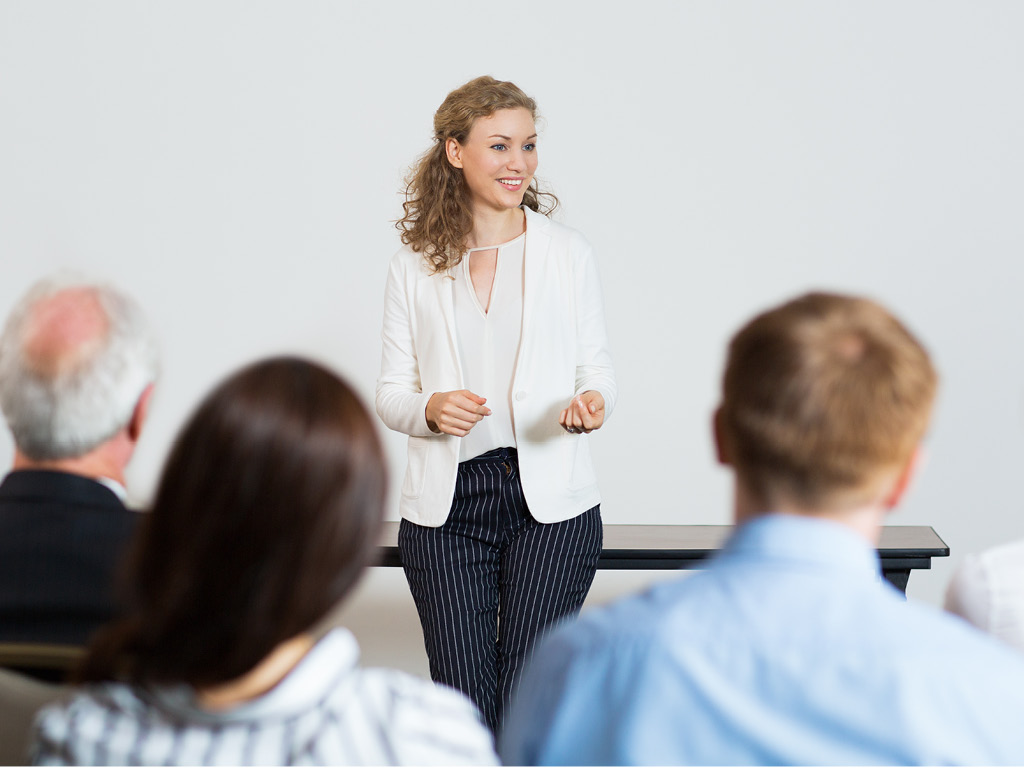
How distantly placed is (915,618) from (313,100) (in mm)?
3611

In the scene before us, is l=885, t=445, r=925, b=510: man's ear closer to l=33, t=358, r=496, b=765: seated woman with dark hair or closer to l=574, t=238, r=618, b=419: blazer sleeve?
l=33, t=358, r=496, b=765: seated woman with dark hair

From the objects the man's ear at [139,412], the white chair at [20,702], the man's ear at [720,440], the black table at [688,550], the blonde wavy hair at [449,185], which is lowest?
the black table at [688,550]

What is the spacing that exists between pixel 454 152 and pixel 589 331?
0.54m

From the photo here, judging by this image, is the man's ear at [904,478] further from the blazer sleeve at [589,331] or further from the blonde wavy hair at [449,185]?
the blonde wavy hair at [449,185]

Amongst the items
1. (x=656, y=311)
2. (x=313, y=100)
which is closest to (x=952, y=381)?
(x=656, y=311)

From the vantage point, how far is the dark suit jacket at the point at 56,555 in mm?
1289

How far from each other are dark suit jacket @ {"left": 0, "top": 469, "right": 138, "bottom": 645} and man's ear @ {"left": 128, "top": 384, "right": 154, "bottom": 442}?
0.10 m

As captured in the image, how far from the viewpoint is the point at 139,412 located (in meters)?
1.41

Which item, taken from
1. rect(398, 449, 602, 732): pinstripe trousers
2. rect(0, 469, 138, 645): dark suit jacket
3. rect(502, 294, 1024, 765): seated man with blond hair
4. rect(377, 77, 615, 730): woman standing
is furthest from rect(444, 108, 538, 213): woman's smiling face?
rect(502, 294, 1024, 765): seated man with blond hair

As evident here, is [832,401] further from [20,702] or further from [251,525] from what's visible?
[20,702]

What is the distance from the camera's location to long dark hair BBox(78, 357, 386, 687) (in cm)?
93

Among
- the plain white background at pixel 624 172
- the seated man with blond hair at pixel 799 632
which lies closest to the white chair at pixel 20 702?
the seated man with blond hair at pixel 799 632

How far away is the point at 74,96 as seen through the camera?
4.31 meters

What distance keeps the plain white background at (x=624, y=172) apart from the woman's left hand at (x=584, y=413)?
5.29 feet
